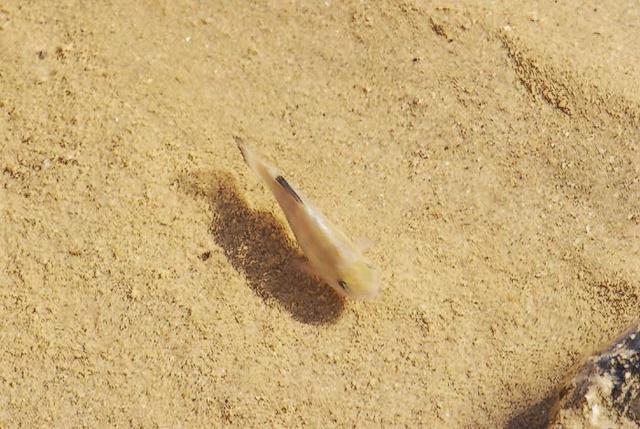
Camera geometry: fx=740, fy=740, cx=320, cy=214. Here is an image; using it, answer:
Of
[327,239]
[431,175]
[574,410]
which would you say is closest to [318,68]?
[431,175]

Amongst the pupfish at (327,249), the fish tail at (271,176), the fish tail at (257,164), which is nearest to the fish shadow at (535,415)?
the pupfish at (327,249)

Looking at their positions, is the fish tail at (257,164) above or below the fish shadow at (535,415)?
above

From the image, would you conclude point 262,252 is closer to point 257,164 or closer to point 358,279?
point 257,164

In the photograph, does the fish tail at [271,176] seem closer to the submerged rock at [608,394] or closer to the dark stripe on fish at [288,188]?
the dark stripe on fish at [288,188]

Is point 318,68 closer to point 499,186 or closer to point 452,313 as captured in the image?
point 499,186

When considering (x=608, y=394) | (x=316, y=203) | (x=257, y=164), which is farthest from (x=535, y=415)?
(x=257, y=164)
